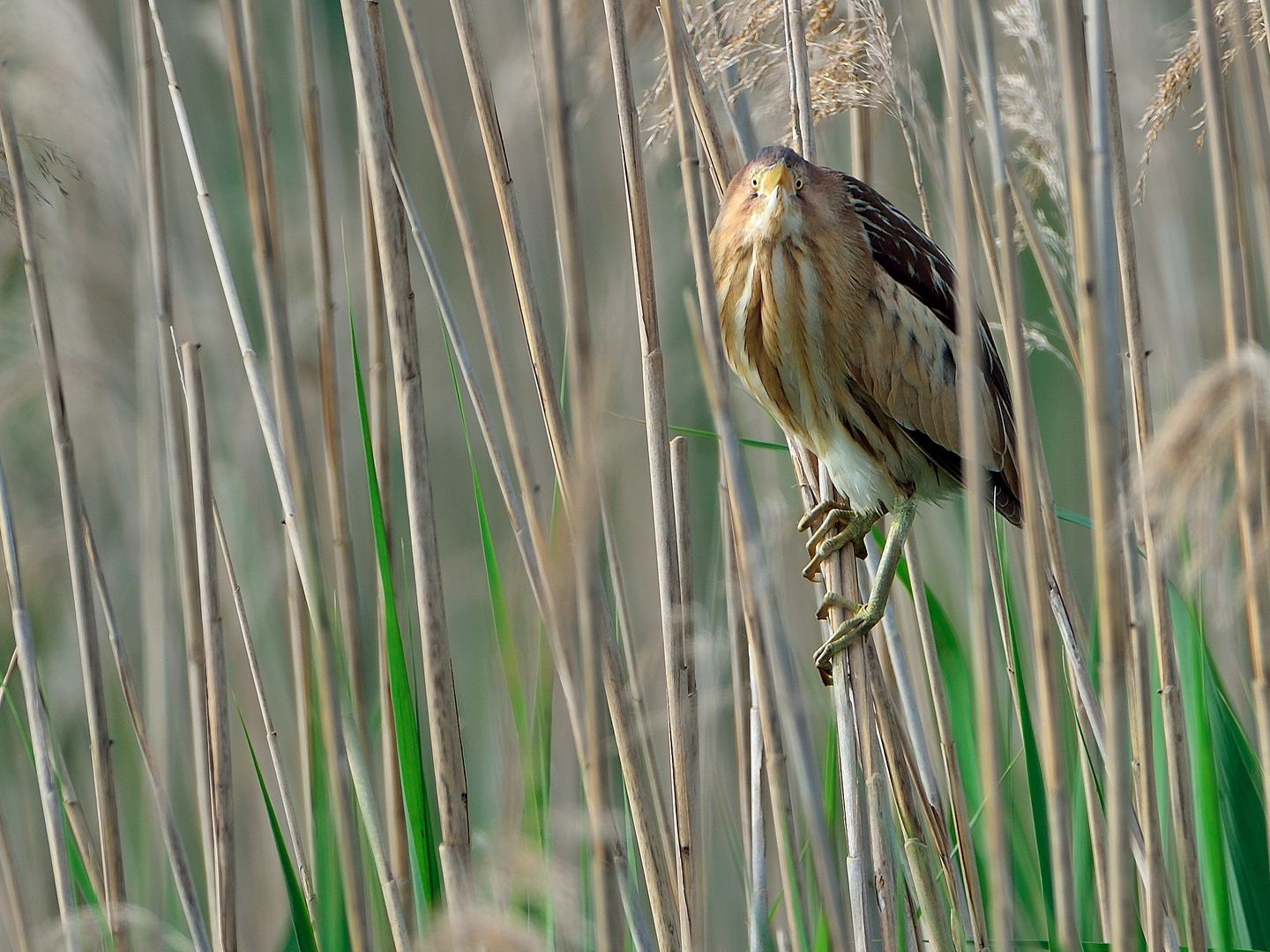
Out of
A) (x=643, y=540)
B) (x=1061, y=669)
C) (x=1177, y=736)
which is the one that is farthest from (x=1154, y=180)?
(x=1177, y=736)

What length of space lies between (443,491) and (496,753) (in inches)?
27.5

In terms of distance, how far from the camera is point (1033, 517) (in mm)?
893

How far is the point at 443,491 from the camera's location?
2449mm

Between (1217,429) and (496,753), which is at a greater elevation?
(1217,429)

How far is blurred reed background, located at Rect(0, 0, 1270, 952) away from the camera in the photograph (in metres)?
0.87

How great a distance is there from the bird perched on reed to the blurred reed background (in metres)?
0.08

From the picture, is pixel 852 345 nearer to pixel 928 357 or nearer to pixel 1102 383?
pixel 928 357

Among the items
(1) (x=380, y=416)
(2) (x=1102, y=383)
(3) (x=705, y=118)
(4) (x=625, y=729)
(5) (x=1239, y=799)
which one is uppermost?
(3) (x=705, y=118)

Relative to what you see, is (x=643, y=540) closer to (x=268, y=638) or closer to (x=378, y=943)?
(x=268, y=638)

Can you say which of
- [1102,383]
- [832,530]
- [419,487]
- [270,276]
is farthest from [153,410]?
[1102,383]

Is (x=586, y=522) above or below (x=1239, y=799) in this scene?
above

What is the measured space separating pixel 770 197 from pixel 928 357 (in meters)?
0.33

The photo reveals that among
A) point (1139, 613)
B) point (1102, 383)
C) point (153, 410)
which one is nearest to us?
point (1102, 383)

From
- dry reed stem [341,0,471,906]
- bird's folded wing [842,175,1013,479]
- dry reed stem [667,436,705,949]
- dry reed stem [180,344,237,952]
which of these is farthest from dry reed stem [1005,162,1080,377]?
dry reed stem [180,344,237,952]
